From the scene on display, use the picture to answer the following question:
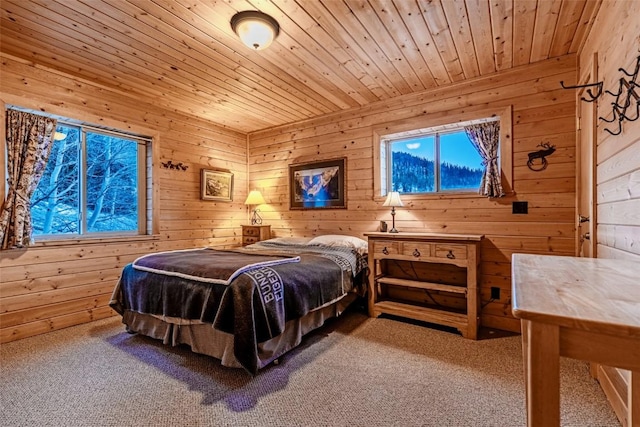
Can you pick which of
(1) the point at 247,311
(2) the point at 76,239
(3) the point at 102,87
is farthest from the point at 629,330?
(3) the point at 102,87

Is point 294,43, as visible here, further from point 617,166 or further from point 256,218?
point 256,218

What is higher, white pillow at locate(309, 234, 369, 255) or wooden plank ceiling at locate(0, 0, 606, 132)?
wooden plank ceiling at locate(0, 0, 606, 132)

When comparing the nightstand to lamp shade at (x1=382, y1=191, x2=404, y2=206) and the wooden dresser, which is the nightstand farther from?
lamp shade at (x1=382, y1=191, x2=404, y2=206)

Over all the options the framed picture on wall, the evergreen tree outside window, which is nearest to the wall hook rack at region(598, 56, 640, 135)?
the evergreen tree outside window

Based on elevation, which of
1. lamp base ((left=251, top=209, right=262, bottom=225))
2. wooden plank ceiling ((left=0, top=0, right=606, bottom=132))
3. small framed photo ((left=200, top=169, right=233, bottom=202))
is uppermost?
wooden plank ceiling ((left=0, top=0, right=606, bottom=132))

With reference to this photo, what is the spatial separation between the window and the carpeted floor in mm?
1103

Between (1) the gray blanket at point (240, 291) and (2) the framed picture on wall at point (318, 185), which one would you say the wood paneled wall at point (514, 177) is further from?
(1) the gray blanket at point (240, 291)

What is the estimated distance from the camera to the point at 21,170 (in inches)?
105

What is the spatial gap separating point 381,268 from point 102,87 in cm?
353

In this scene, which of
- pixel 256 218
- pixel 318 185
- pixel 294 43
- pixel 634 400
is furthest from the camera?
pixel 256 218

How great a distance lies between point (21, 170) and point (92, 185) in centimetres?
63

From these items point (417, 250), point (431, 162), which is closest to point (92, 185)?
point (417, 250)

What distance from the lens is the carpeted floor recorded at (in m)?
1.64

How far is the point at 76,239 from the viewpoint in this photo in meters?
3.04
